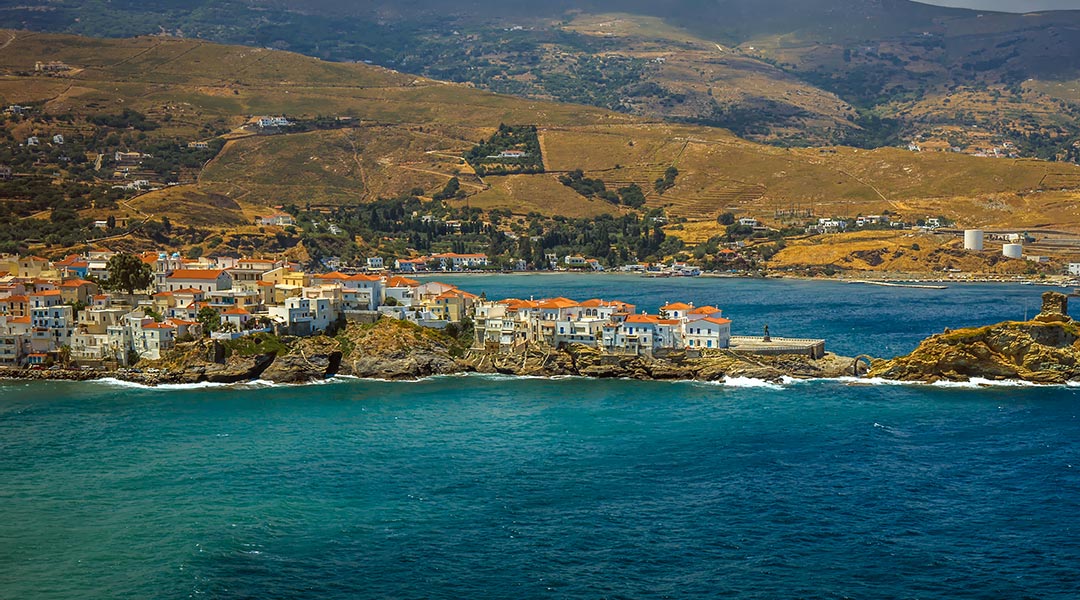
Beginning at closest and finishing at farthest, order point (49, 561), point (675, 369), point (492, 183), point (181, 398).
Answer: point (49, 561) → point (181, 398) → point (675, 369) → point (492, 183)

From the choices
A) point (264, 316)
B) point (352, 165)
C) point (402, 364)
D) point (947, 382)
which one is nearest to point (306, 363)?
point (402, 364)

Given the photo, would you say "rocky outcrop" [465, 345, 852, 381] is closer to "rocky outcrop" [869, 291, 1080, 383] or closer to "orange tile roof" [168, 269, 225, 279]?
"rocky outcrop" [869, 291, 1080, 383]

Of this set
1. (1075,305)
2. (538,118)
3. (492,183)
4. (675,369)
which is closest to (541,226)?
(492,183)

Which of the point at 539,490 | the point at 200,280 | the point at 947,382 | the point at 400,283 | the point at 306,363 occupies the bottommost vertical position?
the point at 539,490

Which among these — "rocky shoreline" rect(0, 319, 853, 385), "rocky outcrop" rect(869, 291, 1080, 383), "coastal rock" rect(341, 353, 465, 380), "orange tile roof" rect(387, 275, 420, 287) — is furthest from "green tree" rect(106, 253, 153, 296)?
"rocky outcrop" rect(869, 291, 1080, 383)

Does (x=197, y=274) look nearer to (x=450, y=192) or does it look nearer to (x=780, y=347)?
(x=780, y=347)

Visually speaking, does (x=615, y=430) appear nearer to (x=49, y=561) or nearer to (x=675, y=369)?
(x=675, y=369)
